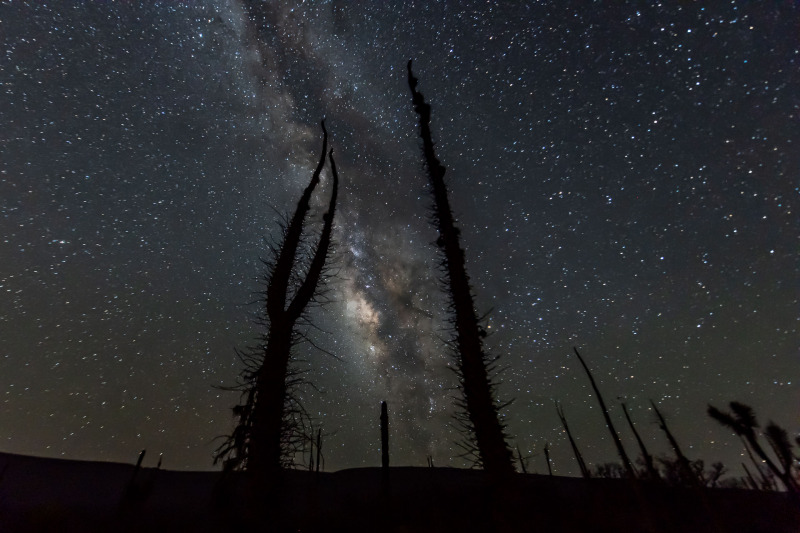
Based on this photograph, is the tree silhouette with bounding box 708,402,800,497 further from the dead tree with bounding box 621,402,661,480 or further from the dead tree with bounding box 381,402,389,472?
the dead tree with bounding box 381,402,389,472

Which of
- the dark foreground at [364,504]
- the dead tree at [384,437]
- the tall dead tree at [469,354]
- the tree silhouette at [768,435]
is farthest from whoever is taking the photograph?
the tree silhouette at [768,435]

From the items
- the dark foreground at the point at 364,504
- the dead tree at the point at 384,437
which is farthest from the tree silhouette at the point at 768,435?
the dead tree at the point at 384,437

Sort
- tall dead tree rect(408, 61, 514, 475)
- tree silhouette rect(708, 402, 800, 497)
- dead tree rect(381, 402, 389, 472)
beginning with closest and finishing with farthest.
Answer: tall dead tree rect(408, 61, 514, 475) → dead tree rect(381, 402, 389, 472) → tree silhouette rect(708, 402, 800, 497)

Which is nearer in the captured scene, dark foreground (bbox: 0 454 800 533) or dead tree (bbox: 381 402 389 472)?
dead tree (bbox: 381 402 389 472)

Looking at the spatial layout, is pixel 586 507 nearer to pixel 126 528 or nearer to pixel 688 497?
pixel 688 497

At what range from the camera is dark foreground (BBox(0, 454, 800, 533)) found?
11.8 metres

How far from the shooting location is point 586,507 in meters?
17.3

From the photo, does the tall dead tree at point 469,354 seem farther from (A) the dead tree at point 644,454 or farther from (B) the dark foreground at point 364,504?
(A) the dead tree at point 644,454

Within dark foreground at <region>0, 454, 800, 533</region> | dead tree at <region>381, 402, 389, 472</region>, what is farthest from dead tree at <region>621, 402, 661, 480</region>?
dead tree at <region>381, 402, 389, 472</region>

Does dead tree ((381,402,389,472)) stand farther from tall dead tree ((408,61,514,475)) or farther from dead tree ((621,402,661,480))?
dead tree ((621,402,661,480))

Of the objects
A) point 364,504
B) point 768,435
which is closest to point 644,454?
point 768,435

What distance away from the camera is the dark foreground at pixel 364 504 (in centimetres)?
1184

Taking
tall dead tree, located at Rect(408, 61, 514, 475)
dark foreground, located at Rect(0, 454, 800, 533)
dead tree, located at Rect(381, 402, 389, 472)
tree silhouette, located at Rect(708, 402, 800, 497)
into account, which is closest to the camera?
tall dead tree, located at Rect(408, 61, 514, 475)

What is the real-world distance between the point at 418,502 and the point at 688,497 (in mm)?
17399
